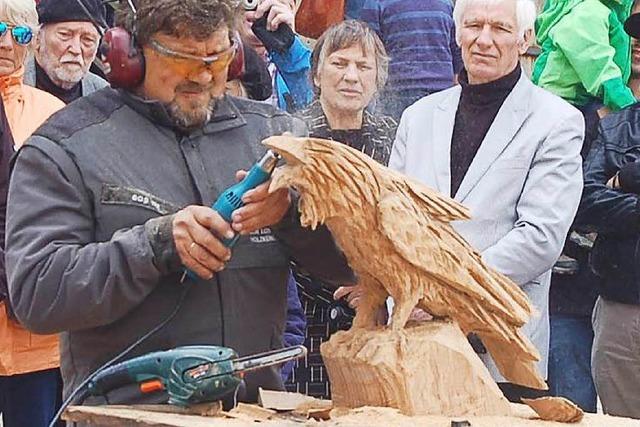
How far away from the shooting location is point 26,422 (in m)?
4.96

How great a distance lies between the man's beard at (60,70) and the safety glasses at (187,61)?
247cm

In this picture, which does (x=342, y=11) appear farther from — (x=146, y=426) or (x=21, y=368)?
(x=146, y=426)

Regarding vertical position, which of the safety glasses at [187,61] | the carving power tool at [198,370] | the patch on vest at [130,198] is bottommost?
the carving power tool at [198,370]

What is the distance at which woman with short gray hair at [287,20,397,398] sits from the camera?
4953 mm

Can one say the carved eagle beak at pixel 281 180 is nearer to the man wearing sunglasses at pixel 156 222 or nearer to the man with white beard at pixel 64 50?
the man wearing sunglasses at pixel 156 222

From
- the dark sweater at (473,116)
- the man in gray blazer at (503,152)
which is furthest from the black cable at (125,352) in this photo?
the dark sweater at (473,116)

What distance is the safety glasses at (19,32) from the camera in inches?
201

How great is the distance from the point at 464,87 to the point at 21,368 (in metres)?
1.93

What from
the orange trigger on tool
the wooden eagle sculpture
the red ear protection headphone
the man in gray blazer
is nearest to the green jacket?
the man in gray blazer

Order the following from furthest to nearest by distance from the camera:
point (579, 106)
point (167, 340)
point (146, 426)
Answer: point (579, 106) < point (167, 340) < point (146, 426)

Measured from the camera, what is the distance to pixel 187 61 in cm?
323

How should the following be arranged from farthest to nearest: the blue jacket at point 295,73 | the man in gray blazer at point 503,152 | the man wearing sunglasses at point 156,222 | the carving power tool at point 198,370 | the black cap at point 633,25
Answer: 1. the black cap at point 633,25
2. the blue jacket at point 295,73
3. the man in gray blazer at point 503,152
4. the man wearing sunglasses at point 156,222
5. the carving power tool at point 198,370

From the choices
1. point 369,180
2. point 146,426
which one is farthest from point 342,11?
point 146,426

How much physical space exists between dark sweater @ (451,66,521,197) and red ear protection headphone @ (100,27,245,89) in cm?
160
